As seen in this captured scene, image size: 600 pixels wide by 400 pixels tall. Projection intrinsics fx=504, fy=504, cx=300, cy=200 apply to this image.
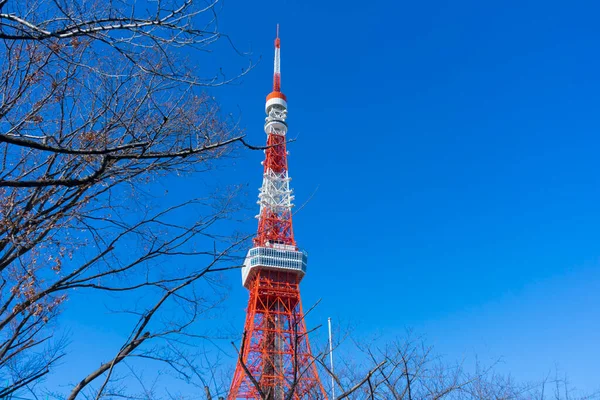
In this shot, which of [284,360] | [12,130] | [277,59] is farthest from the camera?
[277,59]

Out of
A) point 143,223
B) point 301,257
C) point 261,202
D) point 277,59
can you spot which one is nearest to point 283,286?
point 301,257

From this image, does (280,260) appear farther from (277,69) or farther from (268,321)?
(277,69)

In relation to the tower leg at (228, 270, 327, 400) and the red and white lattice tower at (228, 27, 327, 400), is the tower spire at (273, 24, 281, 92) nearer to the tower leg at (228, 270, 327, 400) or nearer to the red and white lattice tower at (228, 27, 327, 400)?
the red and white lattice tower at (228, 27, 327, 400)

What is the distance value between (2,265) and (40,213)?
1.38 ft

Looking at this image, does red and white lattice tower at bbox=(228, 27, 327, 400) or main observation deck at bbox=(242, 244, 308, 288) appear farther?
main observation deck at bbox=(242, 244, 308, 288)

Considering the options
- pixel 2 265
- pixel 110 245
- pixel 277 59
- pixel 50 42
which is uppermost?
pixel 277 59

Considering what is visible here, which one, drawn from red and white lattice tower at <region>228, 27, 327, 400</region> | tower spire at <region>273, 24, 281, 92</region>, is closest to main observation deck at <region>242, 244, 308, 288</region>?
red and white lattice tower at <region>228, 27, 327, 400</region>

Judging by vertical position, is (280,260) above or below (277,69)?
below

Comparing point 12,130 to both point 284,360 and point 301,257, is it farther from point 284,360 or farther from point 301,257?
point 301,257

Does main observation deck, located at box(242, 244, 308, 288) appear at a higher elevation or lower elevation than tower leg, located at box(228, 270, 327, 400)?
higher

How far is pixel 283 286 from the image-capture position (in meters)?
32.0

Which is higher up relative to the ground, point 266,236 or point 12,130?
point 266,236

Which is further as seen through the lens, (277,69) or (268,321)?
(277,69)

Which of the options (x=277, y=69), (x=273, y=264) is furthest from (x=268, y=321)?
(x=277, y=69)
